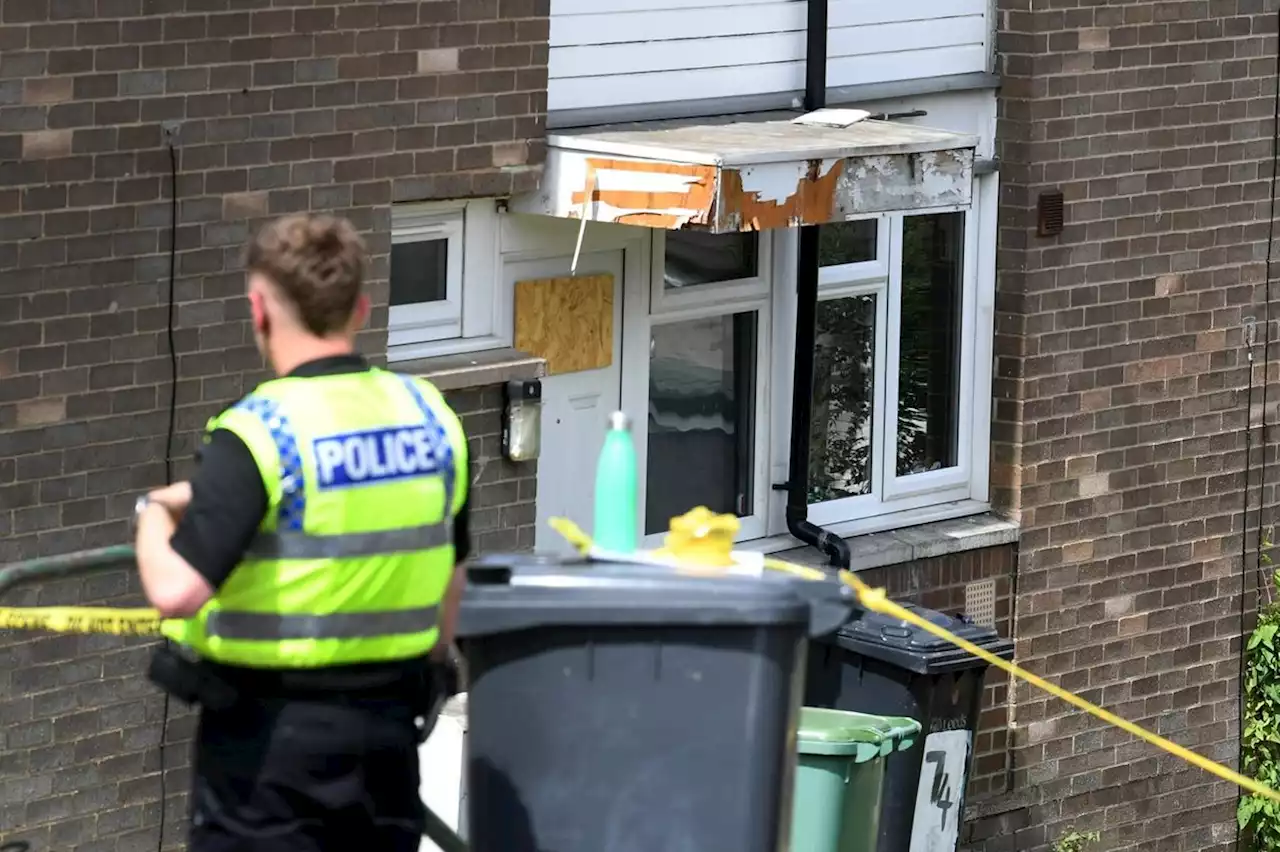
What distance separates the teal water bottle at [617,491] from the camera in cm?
457

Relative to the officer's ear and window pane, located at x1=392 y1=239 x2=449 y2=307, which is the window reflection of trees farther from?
the officer's ear

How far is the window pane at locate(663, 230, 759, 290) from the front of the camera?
828cm

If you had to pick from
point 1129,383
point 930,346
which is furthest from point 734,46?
point 1129,383

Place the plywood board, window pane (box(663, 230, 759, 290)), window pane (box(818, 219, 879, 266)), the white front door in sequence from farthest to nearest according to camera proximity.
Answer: window pane (box(818, 219, 879, 266)) → window pane (box(663, 230, 759, 290)) → the white front door → the plywood board

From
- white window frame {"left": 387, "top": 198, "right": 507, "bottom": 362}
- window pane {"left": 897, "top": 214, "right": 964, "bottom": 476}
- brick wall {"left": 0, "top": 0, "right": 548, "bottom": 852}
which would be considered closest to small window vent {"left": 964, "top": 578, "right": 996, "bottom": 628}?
window pane {"left": 897, "top": 214, "right": 964, "bottom": 476}

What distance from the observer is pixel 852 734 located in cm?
616

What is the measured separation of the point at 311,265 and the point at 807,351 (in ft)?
15.0

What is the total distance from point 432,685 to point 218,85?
9.53 feet

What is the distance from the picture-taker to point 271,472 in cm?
397

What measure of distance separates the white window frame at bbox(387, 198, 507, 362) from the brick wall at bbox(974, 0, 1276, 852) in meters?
2.34

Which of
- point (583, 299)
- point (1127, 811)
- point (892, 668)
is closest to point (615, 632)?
point (892, 668)

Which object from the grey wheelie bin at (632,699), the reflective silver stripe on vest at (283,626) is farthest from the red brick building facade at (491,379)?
the reflective silver stripe on vest at (283,626)

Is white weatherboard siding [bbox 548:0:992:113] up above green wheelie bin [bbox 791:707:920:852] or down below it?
above

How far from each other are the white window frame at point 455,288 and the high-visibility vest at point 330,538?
10.6ft
